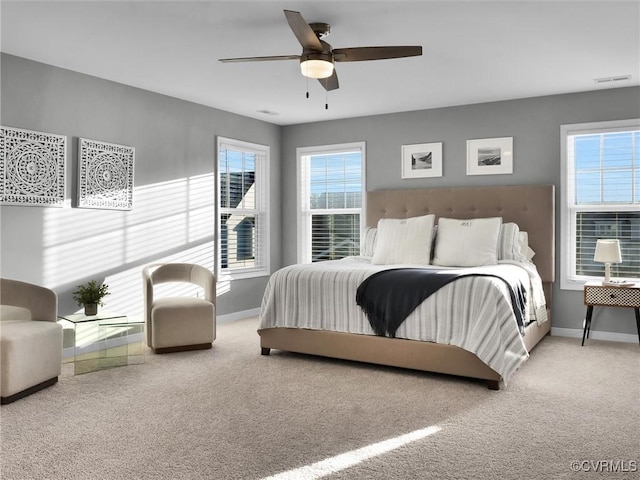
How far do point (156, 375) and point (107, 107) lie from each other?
249 centimetres

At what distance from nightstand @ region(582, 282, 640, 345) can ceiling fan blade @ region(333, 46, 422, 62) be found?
2938 millimetres

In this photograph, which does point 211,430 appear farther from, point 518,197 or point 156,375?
point 518,197

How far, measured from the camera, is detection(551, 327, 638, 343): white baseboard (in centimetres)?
512

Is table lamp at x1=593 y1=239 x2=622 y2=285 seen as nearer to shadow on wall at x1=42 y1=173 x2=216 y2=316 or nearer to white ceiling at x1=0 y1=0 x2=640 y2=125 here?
white ceiling at x1=0 y1=0 x2=640 y2=125

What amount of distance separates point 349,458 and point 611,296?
11.1 feet

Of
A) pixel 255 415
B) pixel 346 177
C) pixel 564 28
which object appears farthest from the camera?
pixel 346 177

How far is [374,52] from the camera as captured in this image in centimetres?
325

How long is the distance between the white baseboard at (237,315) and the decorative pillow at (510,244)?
3047mm

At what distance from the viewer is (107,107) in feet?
16.0

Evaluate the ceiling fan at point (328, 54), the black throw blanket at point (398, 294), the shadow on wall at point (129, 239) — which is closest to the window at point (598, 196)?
the black throw blanket at point (398, 294)

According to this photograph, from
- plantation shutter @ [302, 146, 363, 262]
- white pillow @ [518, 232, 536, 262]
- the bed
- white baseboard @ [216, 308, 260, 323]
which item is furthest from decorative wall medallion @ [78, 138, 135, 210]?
white pillow @ [518, 232, 536, 262]

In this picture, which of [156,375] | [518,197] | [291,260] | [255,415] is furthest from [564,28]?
[291,260]

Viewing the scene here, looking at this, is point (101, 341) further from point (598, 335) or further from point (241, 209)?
point (598, 335)

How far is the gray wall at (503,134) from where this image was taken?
5.24m
